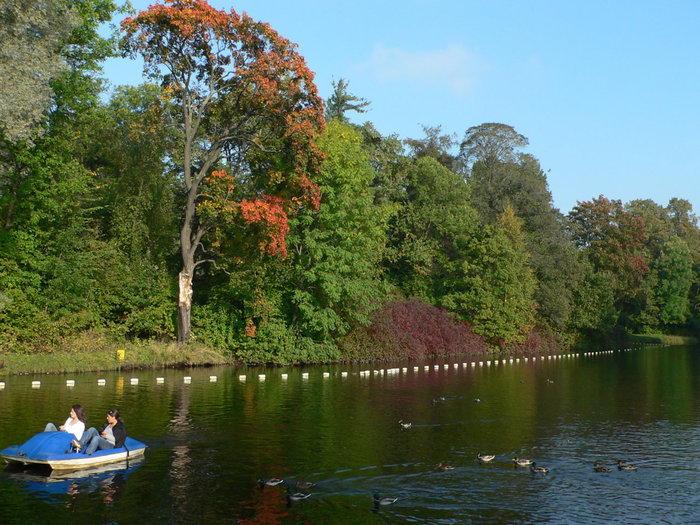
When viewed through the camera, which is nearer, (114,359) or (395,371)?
(114,359)

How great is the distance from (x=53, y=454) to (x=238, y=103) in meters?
30.4

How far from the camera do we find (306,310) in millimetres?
45094

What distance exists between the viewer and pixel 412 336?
5388cm

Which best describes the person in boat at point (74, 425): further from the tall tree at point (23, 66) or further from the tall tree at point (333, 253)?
the tall tree at point (333, 253)

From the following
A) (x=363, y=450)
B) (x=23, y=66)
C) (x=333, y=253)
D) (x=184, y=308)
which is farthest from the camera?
(x=333, y=253)

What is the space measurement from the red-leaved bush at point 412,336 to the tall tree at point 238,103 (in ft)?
32.1

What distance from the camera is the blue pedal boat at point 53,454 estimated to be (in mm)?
17500

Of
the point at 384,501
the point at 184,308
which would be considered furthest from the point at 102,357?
the point at 384,501

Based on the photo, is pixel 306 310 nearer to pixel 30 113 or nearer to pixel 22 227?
pixel 22 227

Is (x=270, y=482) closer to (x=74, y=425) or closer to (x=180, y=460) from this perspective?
(x=180, y=460)

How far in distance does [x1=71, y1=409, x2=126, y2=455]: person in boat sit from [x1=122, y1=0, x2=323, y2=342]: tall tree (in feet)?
76.6

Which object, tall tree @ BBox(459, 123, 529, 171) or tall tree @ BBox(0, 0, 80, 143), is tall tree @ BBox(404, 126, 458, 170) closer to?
tall tree @ BBox(459, 123, 529, 171)

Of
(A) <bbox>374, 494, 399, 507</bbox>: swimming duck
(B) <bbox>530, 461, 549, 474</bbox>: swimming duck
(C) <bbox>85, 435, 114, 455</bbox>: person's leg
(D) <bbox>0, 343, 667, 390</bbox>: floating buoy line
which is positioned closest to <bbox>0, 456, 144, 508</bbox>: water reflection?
(C) <bbox>85, 435, 114, 455</bbox>: person's leg

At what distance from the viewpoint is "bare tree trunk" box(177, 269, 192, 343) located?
43.4 meters
